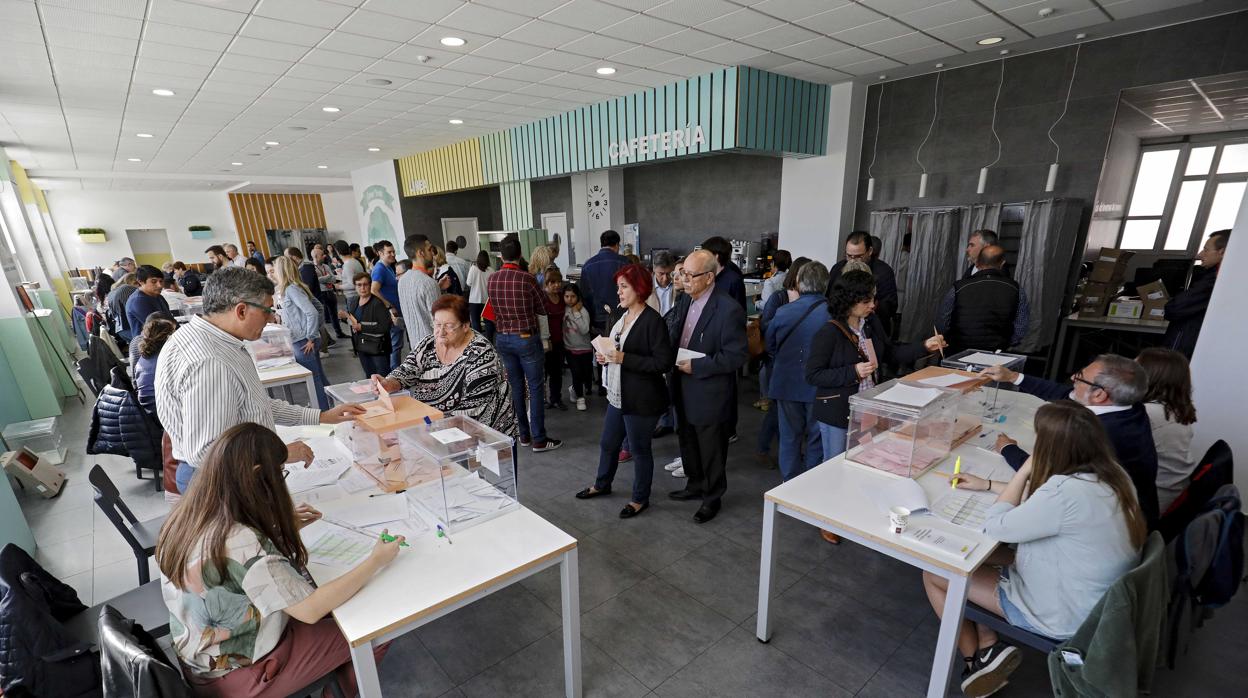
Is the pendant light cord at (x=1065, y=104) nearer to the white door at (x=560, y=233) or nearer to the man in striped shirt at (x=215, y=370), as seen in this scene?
the man in striped shirt at (x=215, y=370)

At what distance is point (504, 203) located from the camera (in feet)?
33.8

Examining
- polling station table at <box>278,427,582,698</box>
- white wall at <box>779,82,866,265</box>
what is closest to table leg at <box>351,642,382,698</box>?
polling station table at <box>278,427,582,698</box>

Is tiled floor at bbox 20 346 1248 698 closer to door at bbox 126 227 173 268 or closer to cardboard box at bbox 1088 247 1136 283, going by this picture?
Result: cardboard box at bbox 1088 247 1136 283

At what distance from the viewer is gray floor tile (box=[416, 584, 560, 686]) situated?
2395mm

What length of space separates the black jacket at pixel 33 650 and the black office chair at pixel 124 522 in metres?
0.44

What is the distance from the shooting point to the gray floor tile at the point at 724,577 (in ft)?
8.95

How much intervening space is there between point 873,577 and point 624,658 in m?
1.46

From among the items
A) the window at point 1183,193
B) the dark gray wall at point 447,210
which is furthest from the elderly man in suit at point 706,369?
the dark gray wall at point 447,210

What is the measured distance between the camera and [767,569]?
2355 mm

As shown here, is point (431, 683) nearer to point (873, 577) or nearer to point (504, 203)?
point (873, 577)

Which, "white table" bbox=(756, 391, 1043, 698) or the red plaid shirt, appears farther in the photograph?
the red plaid shirt

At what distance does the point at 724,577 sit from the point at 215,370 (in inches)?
102

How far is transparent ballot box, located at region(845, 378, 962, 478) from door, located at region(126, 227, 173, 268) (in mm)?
21093

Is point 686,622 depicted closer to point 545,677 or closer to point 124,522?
point 545,677
